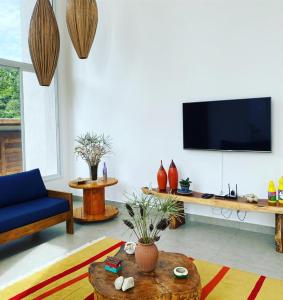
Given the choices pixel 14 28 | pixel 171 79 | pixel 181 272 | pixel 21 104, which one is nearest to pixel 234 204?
pixel 181 272

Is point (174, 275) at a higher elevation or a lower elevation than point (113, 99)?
lower

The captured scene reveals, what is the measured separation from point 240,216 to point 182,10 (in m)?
3.03

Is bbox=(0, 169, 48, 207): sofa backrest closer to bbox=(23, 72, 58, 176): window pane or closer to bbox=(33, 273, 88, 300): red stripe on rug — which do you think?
bbox=(23, 72, 58, 176): window pane

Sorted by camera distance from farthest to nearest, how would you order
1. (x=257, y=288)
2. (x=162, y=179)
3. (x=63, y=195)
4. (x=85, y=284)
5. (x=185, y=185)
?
1. (x=162, y=179)
2. (x=185, y=185)
3. (x=63, y=195)
4. (x=85, y=284)
5. (x=257, y=288)

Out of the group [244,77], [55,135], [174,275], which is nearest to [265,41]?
[244,77]

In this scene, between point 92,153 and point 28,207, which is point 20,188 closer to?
point 28,207

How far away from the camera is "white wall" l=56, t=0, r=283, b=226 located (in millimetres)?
3779

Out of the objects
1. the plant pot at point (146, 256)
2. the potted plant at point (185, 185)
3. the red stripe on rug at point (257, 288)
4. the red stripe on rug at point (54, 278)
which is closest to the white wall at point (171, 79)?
the potted plant at point (185, 185)

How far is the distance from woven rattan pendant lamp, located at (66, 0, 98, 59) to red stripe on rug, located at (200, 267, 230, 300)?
325 cm

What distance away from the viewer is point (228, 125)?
3.98m

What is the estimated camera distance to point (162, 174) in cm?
425

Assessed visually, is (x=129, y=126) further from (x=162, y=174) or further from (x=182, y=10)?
(x=182, y=10)

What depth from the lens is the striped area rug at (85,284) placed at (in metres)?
2.53

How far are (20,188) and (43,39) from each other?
6.54ft
